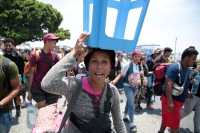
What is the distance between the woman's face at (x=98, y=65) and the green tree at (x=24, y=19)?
1118 inches

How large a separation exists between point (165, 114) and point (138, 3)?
2.40 metres

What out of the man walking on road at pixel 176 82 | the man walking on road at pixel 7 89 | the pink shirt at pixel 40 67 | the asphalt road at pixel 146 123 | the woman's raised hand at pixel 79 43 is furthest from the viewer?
the asphalt road at pixel 146 123

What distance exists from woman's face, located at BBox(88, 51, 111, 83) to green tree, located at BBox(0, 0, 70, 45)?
93.1ft

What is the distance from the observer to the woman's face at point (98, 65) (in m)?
1.34

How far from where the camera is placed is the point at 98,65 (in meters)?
1.34

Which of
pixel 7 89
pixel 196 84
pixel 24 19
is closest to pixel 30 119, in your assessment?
pixel 7 89

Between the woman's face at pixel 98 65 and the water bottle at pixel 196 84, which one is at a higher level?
the woman's face at pixel 98 65

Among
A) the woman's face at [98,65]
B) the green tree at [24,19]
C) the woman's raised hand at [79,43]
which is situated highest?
the green tree at [24,19]

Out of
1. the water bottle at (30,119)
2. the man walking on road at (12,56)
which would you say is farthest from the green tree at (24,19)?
the water bottle at (30,119)

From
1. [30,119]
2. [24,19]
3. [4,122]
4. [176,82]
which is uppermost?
[24,19]

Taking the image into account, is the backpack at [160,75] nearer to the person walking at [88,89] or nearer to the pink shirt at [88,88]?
the person walking at [88,89]

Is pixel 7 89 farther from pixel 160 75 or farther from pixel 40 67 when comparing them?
pixel 160 75

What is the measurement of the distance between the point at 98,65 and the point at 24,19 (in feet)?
97.3

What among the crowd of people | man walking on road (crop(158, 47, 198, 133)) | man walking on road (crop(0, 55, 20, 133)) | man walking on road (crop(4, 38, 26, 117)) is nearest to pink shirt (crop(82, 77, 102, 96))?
the crowd of people
